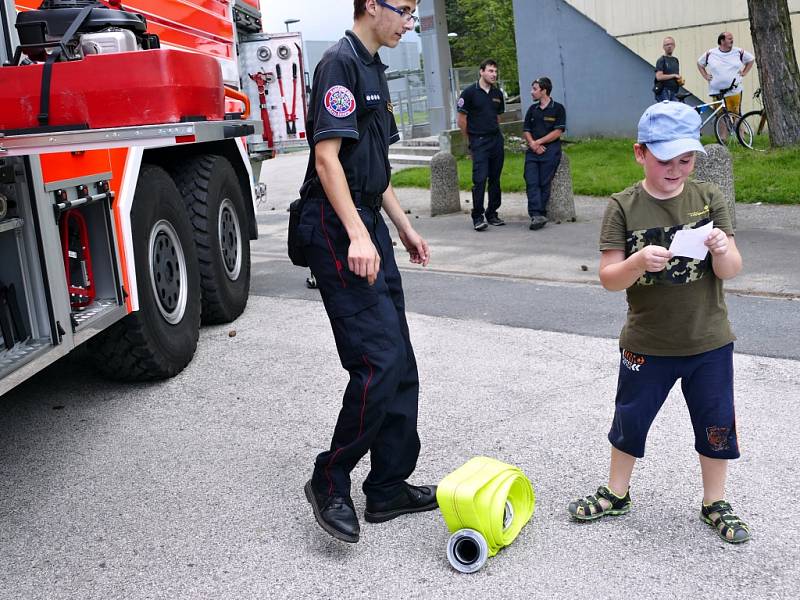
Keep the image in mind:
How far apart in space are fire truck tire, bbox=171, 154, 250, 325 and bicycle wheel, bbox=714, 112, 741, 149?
1064 centimetres

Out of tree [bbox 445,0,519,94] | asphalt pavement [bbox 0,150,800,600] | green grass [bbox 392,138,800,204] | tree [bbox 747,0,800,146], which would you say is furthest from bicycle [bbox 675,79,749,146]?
tree [bbox 445,0,519,94]

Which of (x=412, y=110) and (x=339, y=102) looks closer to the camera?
(x=339, y=102)

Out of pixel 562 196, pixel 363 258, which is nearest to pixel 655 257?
pixel 363 258

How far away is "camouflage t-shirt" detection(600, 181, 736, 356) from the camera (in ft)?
11.0

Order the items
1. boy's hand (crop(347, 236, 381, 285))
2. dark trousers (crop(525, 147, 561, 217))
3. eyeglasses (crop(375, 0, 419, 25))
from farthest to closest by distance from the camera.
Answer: dark trousers (crop(525, 147, 561, 217))
eyeglasses (crop(375, 0, 419, 25))
boy's hand (crop(347, 236, 381, 285))

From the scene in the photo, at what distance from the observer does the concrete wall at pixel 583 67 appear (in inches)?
786

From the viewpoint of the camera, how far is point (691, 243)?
3.15 meters

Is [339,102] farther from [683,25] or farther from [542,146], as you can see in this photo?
[683,25]

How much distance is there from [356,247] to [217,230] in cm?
386

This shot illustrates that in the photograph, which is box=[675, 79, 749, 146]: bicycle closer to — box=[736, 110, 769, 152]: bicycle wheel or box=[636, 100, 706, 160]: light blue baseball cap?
box=[736, 110, 769, 152]: bicycle wheel

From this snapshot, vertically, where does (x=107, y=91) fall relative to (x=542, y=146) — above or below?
above

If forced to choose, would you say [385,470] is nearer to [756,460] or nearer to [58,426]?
[756,460]

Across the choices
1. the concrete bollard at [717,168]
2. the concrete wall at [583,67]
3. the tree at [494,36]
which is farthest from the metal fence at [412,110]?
the concrete bollard at [717,168]

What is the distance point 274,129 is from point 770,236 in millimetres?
4761
